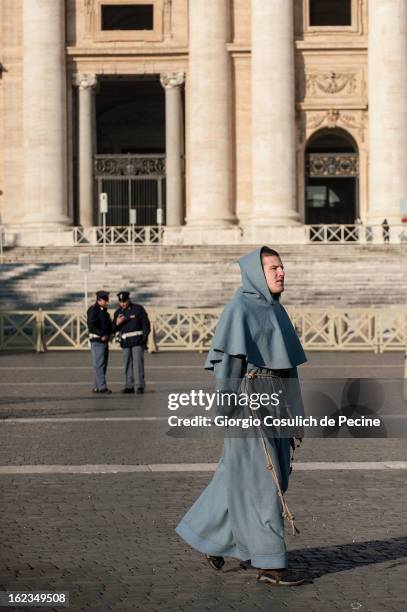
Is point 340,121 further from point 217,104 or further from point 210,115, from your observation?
point 210,115

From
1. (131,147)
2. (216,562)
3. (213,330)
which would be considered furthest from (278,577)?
(131,147)

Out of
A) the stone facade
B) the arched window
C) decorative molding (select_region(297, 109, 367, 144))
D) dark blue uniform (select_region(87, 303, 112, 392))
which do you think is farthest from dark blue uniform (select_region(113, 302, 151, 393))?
the arched window

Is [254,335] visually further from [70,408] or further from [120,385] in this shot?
[120,385]

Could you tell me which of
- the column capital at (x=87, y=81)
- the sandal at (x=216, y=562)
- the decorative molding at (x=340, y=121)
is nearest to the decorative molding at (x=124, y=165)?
the column capital at (x=87, y=81)

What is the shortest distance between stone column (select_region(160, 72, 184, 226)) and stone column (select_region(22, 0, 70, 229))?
3693 millimetres

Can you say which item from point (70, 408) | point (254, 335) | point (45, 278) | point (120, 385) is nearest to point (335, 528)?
point (254, 335)

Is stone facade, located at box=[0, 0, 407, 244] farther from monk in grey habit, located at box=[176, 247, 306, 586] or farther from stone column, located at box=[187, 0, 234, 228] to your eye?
monk in grey habit, located at box=[176, 247, 306, 586]

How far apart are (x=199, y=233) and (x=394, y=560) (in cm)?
4094

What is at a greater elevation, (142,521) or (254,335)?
(254,335)

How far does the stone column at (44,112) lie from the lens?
49750 millimetres

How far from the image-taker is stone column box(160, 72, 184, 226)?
166ft

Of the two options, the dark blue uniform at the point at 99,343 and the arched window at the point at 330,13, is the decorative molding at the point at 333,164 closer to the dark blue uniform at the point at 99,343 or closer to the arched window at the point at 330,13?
the arched window at the point at 330,13

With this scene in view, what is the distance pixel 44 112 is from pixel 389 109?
12.0 meters

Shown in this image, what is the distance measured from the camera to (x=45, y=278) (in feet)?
130
